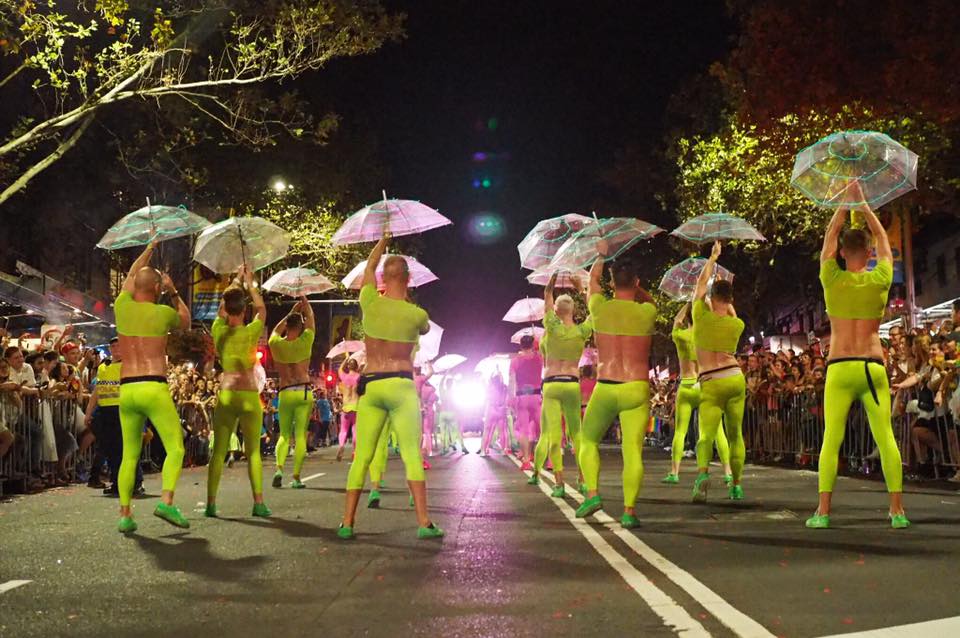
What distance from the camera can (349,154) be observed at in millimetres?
37438

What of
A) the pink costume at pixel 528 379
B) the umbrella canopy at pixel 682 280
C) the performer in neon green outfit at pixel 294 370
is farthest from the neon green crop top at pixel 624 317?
the umbrella canopy at pixel 682 280

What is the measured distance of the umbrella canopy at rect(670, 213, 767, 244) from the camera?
1150 centimetres

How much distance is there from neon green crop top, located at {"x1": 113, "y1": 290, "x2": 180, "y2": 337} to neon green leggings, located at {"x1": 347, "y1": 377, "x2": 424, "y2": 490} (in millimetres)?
1992

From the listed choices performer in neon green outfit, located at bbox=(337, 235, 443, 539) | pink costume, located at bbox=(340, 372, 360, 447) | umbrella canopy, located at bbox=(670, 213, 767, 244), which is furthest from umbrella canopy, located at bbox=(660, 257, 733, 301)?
performer in neon green outfit, located at bbox=(337, 235, 443, 539)

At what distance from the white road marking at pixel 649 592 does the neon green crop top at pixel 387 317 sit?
2034 millimetres

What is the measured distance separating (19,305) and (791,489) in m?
19.9

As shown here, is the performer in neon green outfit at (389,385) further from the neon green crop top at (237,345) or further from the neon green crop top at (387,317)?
the neon green crop top at (237,345)

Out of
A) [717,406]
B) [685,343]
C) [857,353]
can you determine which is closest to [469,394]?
[685,343]

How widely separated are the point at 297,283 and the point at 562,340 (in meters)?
3.67

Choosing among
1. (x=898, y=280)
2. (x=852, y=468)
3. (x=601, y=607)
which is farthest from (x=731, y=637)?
(x=898, y=280)

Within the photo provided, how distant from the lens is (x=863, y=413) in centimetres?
1706

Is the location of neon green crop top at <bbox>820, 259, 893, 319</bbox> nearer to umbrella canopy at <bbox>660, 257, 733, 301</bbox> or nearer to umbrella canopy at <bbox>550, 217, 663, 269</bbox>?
umbrella canopy at <bbox>550, 217, 663, 269</bbox>

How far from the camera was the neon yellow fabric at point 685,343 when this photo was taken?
13.2m

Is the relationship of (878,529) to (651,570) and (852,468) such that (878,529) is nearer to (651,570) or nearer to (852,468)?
(651,570)
